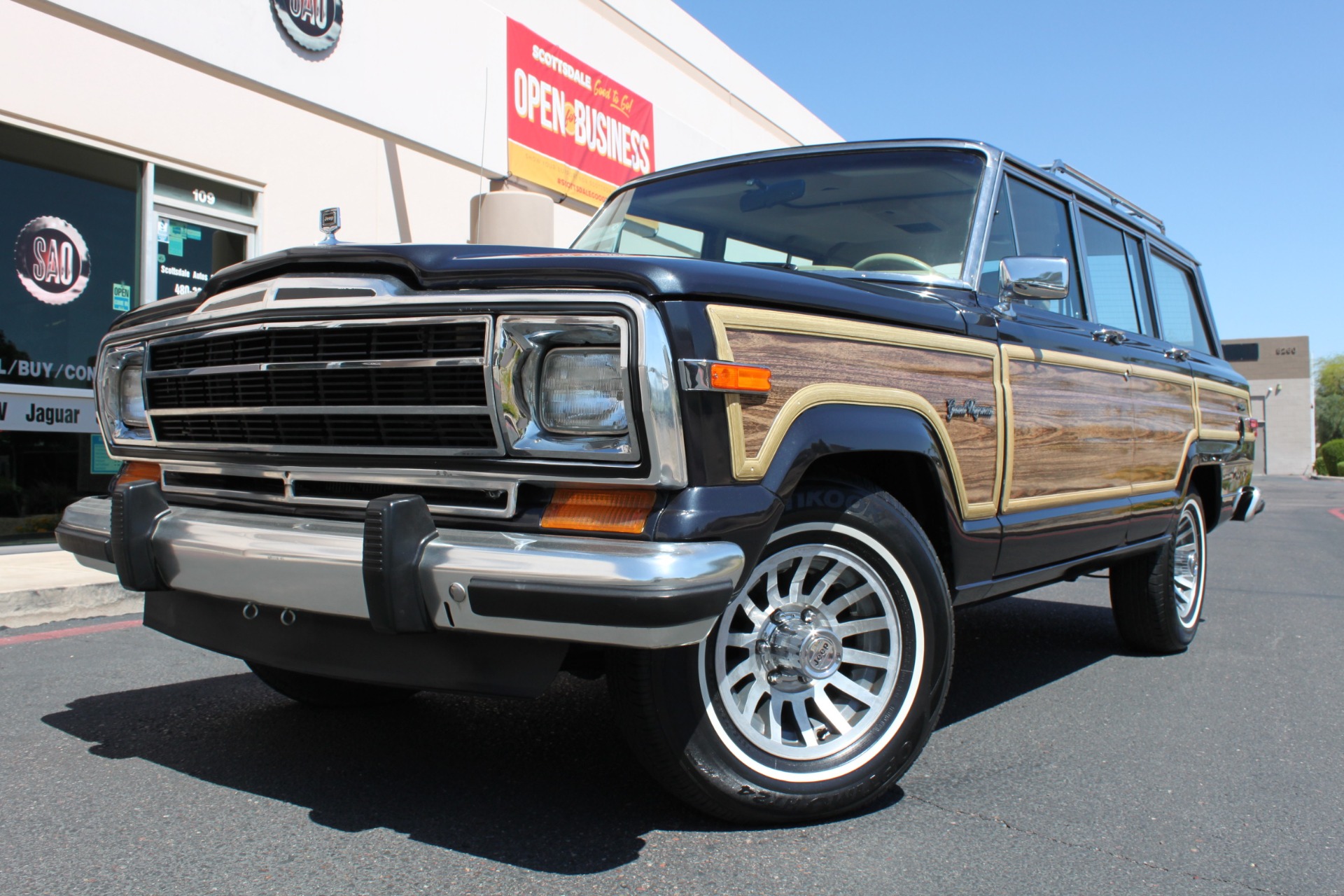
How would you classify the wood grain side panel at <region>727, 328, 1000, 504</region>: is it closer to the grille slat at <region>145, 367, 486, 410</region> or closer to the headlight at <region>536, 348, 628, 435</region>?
the headlight at <region>536, 348, 628, 435</region>

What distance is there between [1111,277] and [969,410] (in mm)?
1941

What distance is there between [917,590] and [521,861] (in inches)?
45.3

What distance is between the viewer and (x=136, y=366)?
3.02m

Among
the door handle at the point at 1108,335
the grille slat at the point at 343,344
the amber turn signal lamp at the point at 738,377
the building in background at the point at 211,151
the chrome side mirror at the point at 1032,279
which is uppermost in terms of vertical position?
the building in background at the point at 211,151

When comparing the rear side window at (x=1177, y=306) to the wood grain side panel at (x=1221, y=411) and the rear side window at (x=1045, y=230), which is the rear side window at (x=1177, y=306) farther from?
the rear side window at (x=1045, y=230)

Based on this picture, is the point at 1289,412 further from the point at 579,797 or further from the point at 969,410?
the point at 579,797

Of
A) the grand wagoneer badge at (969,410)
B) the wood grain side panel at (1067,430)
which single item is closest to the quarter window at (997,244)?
the wood grain side panel at (1067,430)

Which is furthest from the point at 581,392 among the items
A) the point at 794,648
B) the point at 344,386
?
the point at 794,648

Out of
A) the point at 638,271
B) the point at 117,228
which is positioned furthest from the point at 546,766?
the point at 117,228

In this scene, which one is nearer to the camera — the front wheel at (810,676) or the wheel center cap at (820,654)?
the front wheel at (810,676)

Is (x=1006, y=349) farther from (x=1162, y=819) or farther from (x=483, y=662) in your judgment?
(x=483, y=662)

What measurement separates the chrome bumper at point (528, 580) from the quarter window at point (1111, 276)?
2858mm

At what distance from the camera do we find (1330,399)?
7944cm

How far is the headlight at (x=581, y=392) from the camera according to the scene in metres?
2.16
